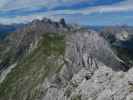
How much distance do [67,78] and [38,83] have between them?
17.9 metres

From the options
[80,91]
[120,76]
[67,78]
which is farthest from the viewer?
[67,78]

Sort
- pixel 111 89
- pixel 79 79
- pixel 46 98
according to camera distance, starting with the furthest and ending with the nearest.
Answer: pixel 46 98 < pixel 79 79 < pixel 111 89

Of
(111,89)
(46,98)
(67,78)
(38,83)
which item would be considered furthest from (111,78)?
(38,83)

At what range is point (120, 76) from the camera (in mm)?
93375

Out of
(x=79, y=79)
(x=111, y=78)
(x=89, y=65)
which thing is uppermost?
(x=111, y=78)

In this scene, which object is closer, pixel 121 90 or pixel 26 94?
pixel 121 90

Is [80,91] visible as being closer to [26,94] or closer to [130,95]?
[130,95]

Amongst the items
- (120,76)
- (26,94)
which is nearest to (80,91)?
(120,76)

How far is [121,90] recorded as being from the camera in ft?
267

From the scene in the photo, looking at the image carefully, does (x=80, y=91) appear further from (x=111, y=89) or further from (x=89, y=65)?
(x=89, y=65)

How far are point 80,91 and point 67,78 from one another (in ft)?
258

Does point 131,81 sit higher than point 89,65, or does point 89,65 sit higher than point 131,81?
point 131,81

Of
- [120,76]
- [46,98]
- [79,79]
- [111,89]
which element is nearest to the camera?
[111,89]

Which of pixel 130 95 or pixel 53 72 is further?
pixel 53 72
